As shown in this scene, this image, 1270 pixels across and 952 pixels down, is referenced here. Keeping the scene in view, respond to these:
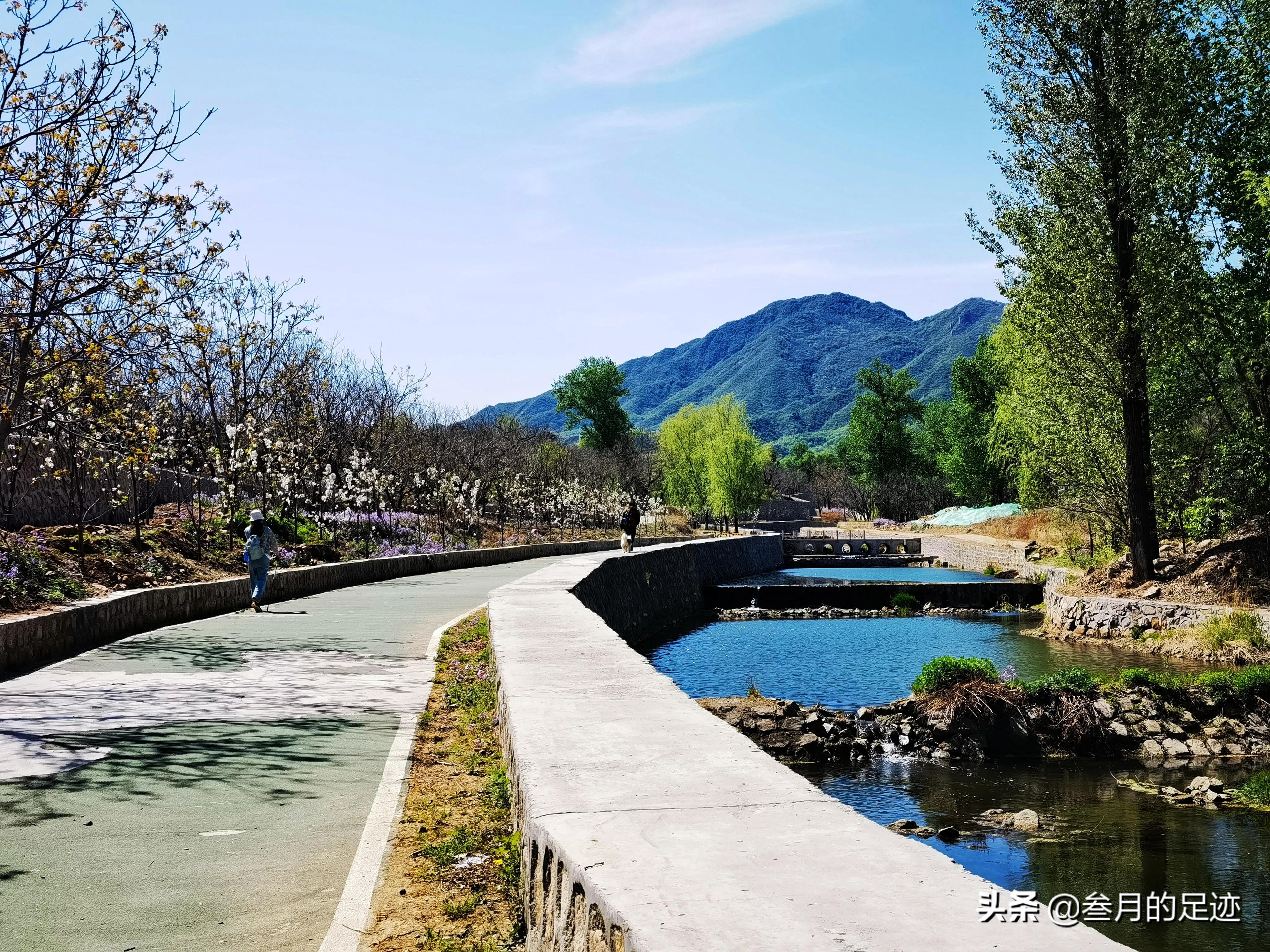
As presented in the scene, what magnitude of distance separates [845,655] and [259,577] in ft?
47.8

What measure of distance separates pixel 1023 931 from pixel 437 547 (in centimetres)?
3437

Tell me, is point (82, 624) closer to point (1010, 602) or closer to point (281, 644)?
point (281, 644)

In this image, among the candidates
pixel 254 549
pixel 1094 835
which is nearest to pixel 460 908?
pixel 1094 835

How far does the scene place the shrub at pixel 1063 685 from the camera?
16547 mm

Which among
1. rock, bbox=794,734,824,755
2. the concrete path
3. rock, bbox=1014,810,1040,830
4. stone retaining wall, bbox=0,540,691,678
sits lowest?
rock, bbox=1014,810,1040,830

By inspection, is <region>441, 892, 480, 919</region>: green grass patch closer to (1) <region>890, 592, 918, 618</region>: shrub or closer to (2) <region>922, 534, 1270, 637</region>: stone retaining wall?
(2) <region>922, 534, 1270, 637</region>: stone retaining wall

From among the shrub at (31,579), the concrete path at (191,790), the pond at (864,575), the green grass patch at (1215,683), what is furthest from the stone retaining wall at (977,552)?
A: the concrete path at (191,790)

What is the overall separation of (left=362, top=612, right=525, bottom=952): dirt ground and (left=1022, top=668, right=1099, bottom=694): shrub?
10.5 metres

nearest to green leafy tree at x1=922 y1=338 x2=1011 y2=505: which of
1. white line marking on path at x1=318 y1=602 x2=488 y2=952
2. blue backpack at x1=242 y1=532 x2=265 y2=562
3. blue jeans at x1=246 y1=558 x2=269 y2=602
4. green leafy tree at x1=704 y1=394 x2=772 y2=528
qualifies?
green leafy tree at x1=704 y1=394 x2=772 y2=528

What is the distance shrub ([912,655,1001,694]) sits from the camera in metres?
17.1

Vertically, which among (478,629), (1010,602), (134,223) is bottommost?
→ (1010,602)

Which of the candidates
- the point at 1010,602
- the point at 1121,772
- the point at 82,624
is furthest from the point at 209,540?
the point at 1010,602

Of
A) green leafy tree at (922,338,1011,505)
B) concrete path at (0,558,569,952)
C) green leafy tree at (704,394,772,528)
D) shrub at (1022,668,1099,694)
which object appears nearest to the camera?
concrete path at (0,558,569,952)

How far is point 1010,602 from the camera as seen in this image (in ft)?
119
